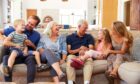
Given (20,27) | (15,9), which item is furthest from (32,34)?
(15,9)

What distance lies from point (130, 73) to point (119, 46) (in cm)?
73

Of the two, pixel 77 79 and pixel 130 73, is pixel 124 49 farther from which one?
pixel 77 79

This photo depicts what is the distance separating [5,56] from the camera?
3521 millimetres

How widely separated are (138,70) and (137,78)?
94 mm

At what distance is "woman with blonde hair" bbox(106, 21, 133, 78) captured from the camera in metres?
3.58

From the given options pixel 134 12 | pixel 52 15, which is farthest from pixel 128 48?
pixel 52 15

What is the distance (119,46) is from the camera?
3.75 metres

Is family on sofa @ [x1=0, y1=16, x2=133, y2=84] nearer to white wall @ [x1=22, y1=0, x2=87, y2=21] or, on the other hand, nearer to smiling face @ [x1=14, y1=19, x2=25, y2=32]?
smiling face @ [x1=14, y1=19, x2=25, y2=32]

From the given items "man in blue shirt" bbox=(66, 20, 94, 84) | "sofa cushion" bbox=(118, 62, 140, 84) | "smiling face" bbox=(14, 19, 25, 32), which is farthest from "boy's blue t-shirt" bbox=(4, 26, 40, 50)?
"sofa cushion" bbox=(118, 62, 140, 84)

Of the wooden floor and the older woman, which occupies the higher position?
the older woman

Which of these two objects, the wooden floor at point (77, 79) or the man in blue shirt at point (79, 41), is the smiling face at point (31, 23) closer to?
the man in blue shirt at point (79, 41)

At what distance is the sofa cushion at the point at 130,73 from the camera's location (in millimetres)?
3039

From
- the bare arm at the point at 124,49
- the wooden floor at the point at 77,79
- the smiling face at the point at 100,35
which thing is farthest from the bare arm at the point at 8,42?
the bare arm at the point at 124,49

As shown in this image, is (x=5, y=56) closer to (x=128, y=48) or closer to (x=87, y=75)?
(x=87, y=75)
